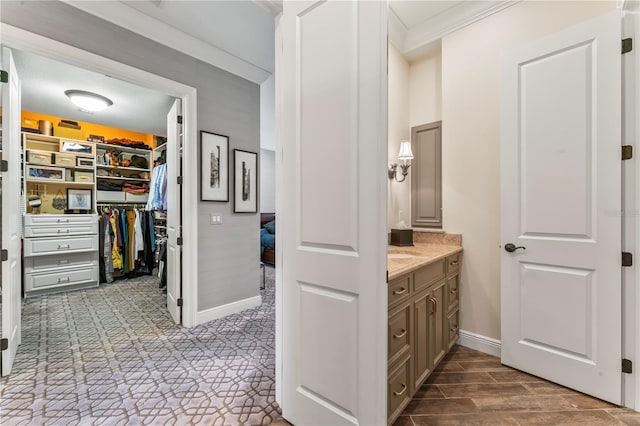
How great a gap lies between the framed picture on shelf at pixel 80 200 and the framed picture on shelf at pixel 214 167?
10.1 ft

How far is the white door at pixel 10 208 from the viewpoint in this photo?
1.94 m

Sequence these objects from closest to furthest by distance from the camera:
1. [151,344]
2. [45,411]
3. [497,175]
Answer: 1. [45,411]
2. [497,175]
3. [151,344]

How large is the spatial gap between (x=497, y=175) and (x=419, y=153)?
0.79 metres

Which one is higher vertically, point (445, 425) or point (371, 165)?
point (371, 165)

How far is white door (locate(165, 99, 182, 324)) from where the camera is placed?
281cm

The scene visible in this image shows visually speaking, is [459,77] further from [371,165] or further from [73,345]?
[73,345]

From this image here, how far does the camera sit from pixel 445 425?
4.97ft

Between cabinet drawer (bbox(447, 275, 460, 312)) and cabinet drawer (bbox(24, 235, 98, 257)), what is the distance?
197 inches

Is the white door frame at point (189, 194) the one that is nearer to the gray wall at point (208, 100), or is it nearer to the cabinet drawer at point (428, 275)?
the gray wall at point (208, 100)

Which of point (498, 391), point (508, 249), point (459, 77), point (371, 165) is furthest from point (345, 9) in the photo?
point (498, 391)

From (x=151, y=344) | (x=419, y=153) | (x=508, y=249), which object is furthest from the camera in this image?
(x=419, y=153)

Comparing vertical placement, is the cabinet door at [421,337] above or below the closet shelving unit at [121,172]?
below

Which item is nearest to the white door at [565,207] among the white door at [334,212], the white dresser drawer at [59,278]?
the white door at [334,212]

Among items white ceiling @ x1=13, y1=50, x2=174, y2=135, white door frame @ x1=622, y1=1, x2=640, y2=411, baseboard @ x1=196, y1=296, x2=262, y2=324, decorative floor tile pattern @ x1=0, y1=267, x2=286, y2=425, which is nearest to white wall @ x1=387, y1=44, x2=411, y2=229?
white door frame @ x1=622, y1=1, x2=640, y2=411
